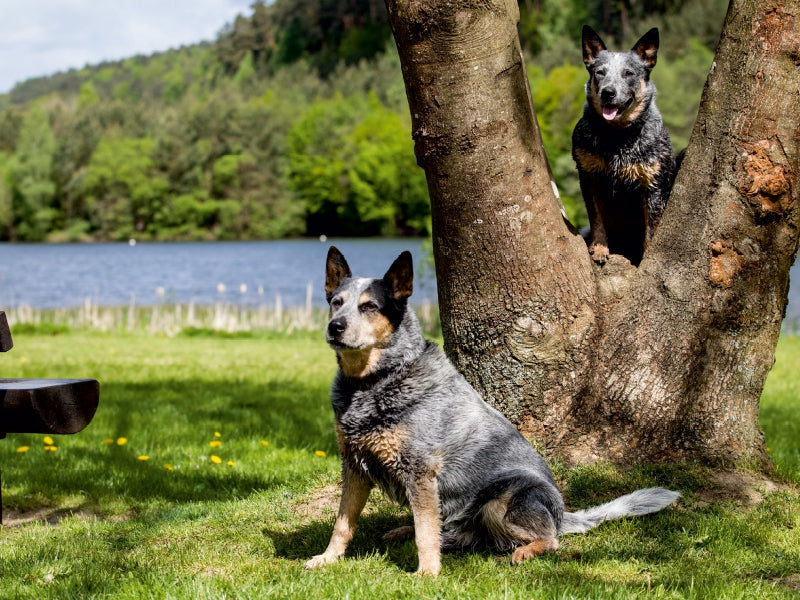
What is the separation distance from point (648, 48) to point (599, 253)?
5.33 ft

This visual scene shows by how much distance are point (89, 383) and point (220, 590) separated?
1.29 m

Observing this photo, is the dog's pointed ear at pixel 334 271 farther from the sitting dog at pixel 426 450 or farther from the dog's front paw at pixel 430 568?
the dog's front paw at pixel 430 568

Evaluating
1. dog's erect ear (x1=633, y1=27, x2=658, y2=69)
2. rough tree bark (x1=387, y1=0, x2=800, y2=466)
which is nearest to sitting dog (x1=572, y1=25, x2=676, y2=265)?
dog's erect ear (x1=633, y1=27, x2=658, y2=69)

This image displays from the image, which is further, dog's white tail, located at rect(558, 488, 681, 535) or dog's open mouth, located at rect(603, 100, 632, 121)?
dog's open mouth, located at rect(603, 100, 632, 121)

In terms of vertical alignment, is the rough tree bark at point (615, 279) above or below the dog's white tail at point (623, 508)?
above

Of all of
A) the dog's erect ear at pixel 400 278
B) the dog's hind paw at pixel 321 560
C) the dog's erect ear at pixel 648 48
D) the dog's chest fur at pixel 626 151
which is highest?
the dog's erect ear at pixel 648 48

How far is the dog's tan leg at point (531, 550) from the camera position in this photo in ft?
13.9

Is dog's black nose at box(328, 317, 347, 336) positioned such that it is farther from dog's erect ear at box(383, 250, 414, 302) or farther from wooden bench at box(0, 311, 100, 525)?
wooden bench at box(0, 311, 100, 525)

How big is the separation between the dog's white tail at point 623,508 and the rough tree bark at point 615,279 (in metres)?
0.51

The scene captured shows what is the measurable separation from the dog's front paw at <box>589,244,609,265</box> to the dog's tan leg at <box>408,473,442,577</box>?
7.27 feet

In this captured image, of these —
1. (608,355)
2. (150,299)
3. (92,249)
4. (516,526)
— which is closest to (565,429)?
(608,355)

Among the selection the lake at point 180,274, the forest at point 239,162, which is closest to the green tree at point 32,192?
the forest at point 239,162

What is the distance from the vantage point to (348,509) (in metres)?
4.46

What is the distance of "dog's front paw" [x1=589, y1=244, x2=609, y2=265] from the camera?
18.1 ft
